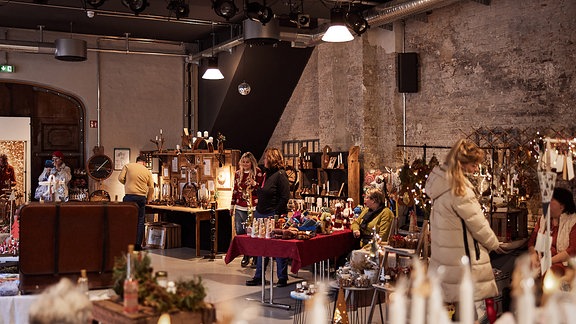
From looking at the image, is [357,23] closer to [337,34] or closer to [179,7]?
[337,34]

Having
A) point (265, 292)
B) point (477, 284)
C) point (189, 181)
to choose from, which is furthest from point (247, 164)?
point (477, 284)

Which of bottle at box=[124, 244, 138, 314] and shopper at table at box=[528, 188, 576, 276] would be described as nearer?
bottle at box=[124, 244, 138, 314]

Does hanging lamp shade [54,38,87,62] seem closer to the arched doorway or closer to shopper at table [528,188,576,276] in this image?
the arched doorway

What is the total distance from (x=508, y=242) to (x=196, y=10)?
654 cm

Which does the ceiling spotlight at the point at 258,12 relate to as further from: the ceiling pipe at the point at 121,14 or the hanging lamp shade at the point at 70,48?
the hanging lamp shade at the point at 70,48

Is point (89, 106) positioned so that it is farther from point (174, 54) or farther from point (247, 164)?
point (247, 164)

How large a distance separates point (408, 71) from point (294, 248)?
4100 mm

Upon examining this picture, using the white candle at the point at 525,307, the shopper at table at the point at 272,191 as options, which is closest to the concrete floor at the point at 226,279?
the shopper at table at the point at 272,191

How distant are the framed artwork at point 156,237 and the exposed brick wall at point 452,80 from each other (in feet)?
10.7

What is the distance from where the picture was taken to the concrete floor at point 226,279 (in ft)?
24.3

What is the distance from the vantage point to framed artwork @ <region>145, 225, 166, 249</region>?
1279 centimetres

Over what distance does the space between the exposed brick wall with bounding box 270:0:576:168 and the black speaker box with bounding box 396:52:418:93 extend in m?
0.10

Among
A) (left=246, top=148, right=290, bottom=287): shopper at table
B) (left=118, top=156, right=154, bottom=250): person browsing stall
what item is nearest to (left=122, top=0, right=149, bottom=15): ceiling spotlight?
(left=246, top=148, right=290, bottom=287): shopper at table

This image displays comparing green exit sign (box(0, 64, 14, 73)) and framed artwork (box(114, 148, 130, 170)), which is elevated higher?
green exit sign (box(0, 64, 14, 73))
